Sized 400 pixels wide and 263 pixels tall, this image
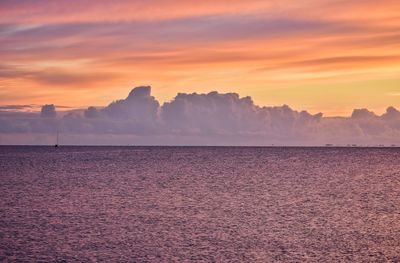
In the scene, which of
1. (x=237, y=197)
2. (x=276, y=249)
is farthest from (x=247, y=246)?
(x=237, y=197)

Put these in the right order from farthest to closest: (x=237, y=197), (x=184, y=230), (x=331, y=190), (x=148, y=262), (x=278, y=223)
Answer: (x=331, y=190) < (x=237, y=197) < (x=278, y=223) < (x=184, y=230) < (x=148, y=262)

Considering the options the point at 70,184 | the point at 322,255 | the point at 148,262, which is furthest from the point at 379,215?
the point at 70,184

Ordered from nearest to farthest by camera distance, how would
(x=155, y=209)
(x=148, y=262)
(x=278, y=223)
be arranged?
(x=148, y=262), (x=278, y=223), (x=155, y=209)

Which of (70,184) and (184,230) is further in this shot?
(70,184)

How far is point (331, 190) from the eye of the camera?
67.6 m

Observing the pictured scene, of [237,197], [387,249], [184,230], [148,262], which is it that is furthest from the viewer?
[237,197]

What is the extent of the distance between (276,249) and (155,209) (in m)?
18.9

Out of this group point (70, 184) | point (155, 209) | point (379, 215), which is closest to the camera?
point (379, 215)

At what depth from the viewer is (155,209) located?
46.0 meters

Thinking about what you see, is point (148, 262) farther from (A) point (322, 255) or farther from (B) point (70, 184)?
(B) point (70, 184)

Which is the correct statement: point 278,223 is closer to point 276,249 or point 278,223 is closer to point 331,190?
point 276,249

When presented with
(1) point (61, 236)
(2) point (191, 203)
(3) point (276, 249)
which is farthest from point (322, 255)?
(2) point (191, 203)

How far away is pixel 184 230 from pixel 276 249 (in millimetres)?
7911

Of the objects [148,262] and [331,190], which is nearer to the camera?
[148,262]
